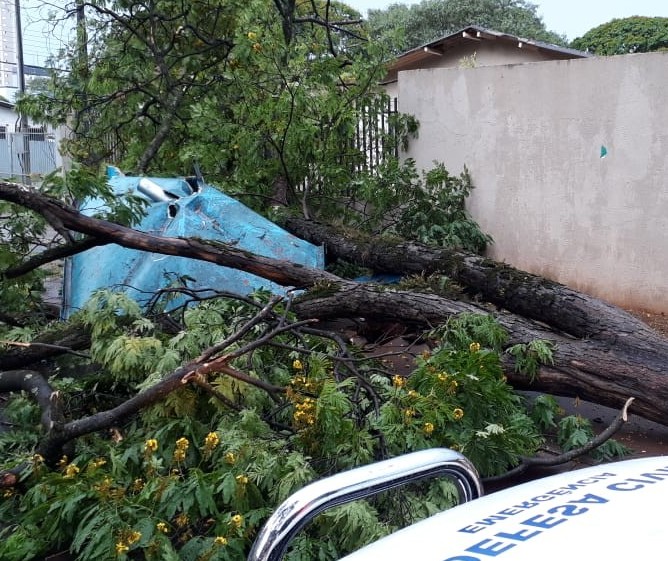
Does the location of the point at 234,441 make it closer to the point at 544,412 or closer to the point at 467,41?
the point at 544,412

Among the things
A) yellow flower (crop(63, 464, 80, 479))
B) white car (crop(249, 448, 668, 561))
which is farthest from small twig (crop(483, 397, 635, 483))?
yellow flower (crop(63, 464, 80, 479))

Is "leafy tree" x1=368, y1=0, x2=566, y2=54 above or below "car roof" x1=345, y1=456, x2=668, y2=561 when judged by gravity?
above

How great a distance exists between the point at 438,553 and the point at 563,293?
149 inches

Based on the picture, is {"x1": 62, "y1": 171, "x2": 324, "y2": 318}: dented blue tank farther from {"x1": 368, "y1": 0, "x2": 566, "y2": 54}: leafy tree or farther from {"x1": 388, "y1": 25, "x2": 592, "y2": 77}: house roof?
{"x1": 368, "y1": 0, "x2": 566, "y2": 54}: leafy tree

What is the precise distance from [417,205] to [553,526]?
24.6 ft

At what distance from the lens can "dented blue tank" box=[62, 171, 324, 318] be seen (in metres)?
5.97

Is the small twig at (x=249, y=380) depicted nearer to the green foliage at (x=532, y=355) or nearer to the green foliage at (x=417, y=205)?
the green foliage at (x=532, y=355)

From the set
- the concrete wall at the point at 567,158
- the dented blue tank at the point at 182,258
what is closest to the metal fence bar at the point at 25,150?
the concrete wall at the point at 567,158

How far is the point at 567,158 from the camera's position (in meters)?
8.02

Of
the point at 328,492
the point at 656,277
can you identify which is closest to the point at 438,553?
the point at 328,492

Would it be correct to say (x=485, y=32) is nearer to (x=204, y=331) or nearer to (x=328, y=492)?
(x=204, y=331)

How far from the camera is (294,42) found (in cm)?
851

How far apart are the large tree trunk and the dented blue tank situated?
729mm

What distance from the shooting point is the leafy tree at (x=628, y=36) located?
2783cm
